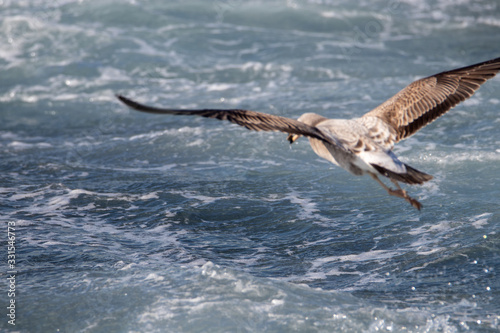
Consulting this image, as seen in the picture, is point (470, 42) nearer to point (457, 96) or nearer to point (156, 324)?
point (457, 96)

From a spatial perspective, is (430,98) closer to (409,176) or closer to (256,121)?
(409,176)

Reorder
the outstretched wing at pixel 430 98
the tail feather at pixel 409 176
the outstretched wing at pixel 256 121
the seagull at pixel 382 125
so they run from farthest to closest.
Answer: the outstretched wing at pixel 430 98 → the tail feather at pixel 409 176 → the seagull at pixel 382 125 → the outstretched wing at pixel 256 121

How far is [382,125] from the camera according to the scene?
18.9 feet

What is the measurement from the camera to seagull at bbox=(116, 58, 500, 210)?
4805mm

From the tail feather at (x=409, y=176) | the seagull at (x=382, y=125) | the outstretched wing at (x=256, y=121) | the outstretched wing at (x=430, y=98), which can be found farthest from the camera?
the outstretched wing at (x=430, y=98)

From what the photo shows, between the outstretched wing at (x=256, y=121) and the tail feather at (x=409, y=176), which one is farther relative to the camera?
the tail feather at (x=409, y=176)

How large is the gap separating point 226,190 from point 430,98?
268cm

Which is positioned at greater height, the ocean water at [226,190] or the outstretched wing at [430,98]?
the outstretched wing at [430,98]

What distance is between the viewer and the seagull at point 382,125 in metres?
4.80

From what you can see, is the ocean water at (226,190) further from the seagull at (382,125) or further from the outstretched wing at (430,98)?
the outstretched wing at (430,98)

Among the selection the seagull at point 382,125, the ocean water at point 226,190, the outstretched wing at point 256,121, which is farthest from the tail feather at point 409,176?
the ocean water at point 226,190

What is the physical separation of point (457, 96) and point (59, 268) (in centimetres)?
403

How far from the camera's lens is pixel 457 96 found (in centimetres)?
604

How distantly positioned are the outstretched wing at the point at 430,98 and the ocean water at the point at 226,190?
1099 mm
